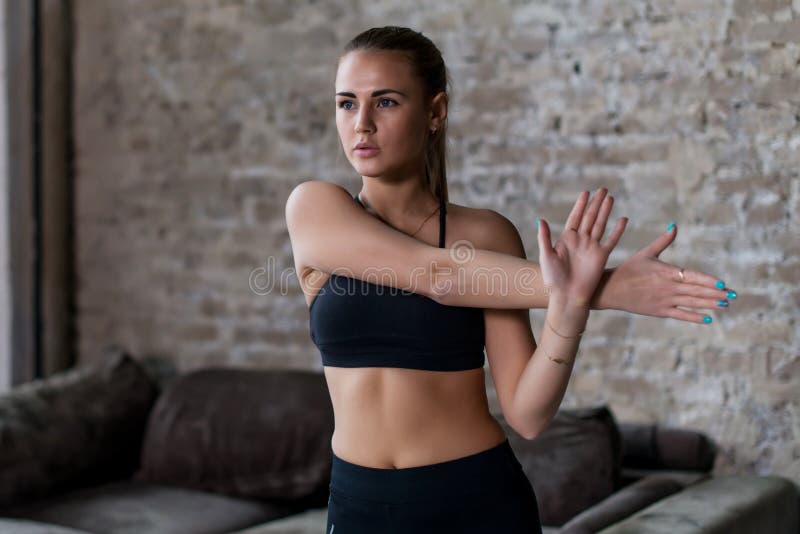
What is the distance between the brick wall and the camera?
122 inches

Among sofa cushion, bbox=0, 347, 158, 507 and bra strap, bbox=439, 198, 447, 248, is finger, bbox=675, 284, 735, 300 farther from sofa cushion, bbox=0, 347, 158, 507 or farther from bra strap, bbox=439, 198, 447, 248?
sofa cushion, bbox=0, 347, 158, 507

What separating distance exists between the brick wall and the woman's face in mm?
1654

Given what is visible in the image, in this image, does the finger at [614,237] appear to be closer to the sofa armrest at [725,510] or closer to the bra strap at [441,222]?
the bra strap at [441,222]

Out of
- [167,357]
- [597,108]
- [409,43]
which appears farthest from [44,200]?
[409,43]

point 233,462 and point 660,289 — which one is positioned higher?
point 660,289

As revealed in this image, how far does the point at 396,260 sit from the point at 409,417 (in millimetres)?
277

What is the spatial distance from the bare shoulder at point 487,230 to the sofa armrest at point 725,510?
3.05ft

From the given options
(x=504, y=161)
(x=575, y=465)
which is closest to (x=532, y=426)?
(x=575, y=465)

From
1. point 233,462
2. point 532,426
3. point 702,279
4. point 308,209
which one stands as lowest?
point 233,462

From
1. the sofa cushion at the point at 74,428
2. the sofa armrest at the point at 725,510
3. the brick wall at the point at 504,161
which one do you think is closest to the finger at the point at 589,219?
the sofa armrest at the point at 725,510

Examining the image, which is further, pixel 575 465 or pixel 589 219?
pixel 575 465

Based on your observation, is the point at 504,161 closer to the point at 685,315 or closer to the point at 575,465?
the point at 575,465

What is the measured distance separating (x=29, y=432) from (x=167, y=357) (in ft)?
3.14

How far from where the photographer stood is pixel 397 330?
5.67 ft
